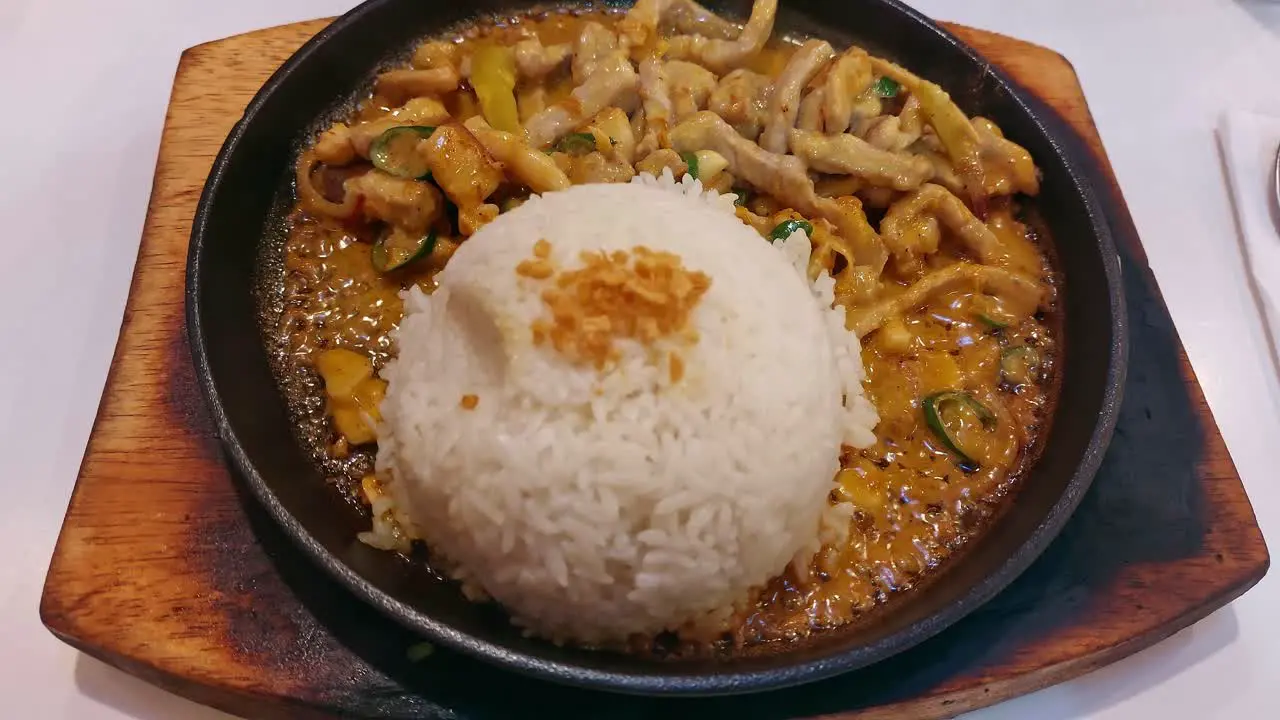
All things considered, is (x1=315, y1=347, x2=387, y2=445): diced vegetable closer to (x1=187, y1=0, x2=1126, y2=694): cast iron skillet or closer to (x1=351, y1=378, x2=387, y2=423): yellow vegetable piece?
(x1=351, y1=378, x2=387, y2=423): yellow vegetable piece

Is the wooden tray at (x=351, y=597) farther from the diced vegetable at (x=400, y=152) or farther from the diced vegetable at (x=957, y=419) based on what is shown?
the diced vegetable at (x=400, y=152)

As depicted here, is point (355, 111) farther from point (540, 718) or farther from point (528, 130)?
point (540, 718)

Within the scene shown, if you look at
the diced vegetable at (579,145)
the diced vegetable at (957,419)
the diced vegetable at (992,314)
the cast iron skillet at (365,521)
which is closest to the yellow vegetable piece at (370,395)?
the cast iron skillet at (365,521)

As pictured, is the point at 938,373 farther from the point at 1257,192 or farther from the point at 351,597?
the point at 1257,192

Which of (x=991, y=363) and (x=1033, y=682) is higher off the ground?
(x=991, y=363)

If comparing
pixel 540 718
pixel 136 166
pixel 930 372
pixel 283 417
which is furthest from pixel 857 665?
pixel 136 166

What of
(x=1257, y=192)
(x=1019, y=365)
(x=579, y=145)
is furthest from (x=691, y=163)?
(x=1257, y=192)
